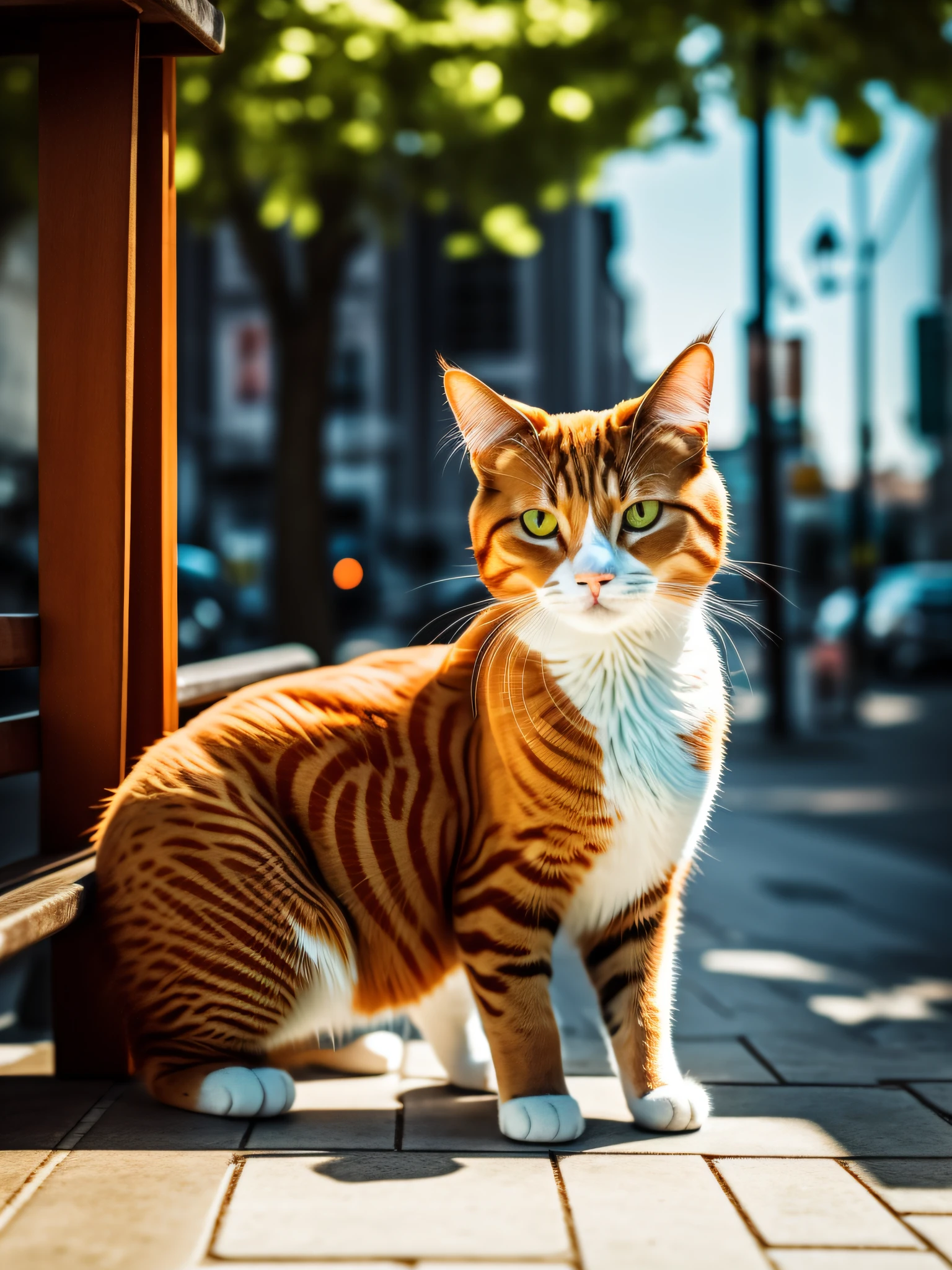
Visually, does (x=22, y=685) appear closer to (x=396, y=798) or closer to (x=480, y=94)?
(x=480, y=94)

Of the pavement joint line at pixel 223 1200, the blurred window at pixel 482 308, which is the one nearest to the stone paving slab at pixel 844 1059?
the pavement joint line at pixel 223 1200

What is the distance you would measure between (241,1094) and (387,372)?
26400 millimetres

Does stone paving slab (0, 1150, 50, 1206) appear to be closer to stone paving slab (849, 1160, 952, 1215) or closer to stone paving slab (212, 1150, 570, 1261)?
stone paving slab (212, 1150, 570, 1261)

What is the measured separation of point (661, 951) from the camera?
2252 mm

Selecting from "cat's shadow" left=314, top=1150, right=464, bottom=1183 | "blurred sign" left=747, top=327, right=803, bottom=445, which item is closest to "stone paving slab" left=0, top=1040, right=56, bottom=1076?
"cat's shadow" left=314, top=1150, right=464, bottom=1183

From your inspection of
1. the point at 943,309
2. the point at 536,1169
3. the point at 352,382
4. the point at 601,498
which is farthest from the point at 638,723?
the point at 943,309

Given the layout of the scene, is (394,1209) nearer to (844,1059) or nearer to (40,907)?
(40,907)

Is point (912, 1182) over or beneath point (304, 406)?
beneath

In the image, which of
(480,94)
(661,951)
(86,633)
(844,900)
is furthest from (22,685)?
(661,951)

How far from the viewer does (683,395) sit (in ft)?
7.16

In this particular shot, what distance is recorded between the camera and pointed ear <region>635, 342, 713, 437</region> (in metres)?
2.15

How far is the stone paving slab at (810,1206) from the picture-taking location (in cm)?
173

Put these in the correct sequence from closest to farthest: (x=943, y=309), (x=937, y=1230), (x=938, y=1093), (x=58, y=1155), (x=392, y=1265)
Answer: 1. (x=392, y=1265)
2. (x=937, y=1230)
3. (x=58, y=1155)
4. (x=938, y=1093)
5. (x=943, y=309)

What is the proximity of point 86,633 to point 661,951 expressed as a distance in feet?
4.26
